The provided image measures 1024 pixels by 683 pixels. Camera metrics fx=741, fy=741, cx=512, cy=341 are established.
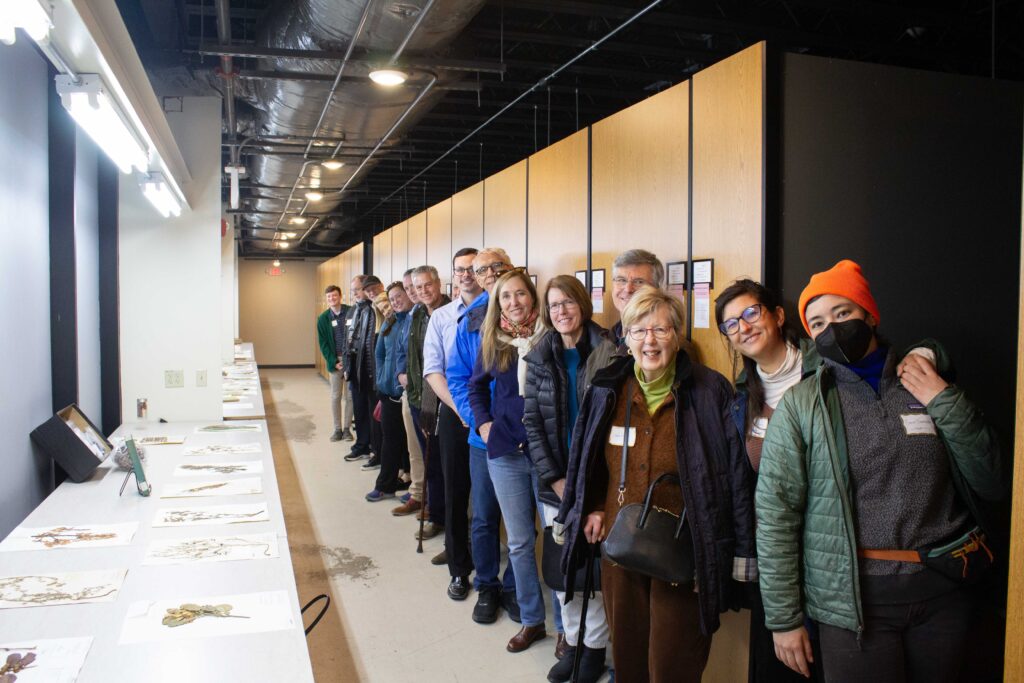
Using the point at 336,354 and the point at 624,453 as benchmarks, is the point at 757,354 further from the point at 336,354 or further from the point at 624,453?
the point at 336,354

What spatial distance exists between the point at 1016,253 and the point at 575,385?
179 centimetres

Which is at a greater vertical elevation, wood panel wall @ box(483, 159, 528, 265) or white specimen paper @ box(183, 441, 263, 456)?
wood panel wall @ box(483, 159, 528, 265)

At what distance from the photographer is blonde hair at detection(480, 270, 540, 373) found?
117 inches

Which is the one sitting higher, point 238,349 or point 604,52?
point 604,52

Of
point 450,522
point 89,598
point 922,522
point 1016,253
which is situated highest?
point 1016,253

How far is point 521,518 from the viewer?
307 cm

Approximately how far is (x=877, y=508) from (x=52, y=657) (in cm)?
181

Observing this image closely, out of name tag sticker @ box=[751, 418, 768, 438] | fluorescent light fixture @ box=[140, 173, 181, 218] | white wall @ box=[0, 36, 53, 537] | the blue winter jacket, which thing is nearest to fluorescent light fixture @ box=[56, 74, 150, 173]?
white wall @ box=[0, 36, 53, 537]

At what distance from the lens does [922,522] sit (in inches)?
66.1

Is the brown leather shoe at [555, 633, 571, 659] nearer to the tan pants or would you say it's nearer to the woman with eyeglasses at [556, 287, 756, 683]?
the woman with eyeglasses at [556, 287, 756, 683]

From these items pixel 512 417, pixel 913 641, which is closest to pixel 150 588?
pixel 512 417

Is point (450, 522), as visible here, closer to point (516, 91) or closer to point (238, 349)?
point (516, 91)

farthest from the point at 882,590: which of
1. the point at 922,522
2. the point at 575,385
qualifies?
the point at 575,385

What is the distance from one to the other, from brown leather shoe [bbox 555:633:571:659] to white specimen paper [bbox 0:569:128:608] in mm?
1644
